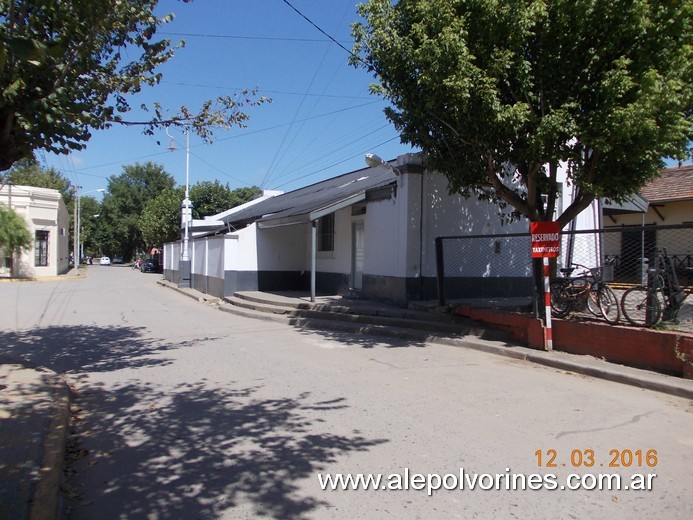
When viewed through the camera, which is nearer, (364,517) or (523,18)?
(364,517)

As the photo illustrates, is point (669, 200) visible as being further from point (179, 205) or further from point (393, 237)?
point (179, 205)

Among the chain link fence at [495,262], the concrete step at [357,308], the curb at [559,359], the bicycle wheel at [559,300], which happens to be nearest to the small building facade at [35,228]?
the concrete step at [357,308]

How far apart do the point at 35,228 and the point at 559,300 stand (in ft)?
116

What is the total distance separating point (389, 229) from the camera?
1388 cm

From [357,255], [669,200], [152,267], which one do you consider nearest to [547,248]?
[357,255]

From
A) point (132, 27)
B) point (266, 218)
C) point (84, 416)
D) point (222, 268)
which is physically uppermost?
point (132, 27)

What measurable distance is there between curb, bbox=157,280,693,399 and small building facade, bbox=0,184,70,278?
92.1 ft

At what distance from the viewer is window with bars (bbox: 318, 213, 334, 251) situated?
706 inches

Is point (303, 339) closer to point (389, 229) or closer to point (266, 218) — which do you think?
point (389, 229)

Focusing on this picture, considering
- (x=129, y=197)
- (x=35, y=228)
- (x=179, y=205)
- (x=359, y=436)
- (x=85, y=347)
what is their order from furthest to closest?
(x=129, y=197)
(x=179, y=205)
(x=35, y=228)
(x=85, y=347)
(x=359, y=436)

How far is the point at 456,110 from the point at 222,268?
43.5ft

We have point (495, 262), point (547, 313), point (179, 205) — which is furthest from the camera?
point (179, 205)

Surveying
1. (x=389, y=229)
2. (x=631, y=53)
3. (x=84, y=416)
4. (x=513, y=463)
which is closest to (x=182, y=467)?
(x=84, y=416)

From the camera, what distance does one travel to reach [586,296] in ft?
29.3
